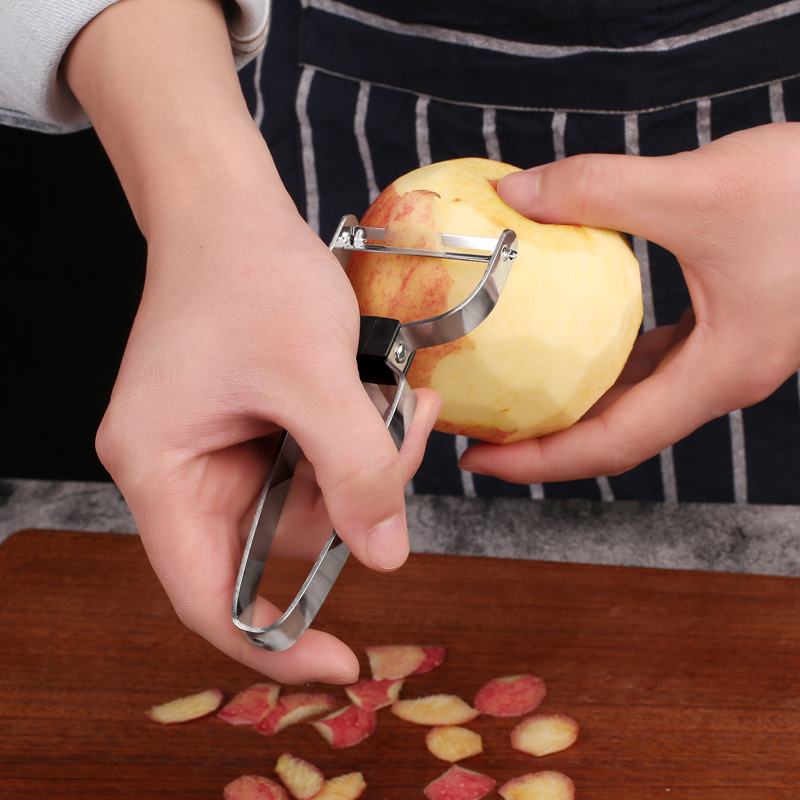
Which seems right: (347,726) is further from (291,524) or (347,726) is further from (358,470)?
(358,470)

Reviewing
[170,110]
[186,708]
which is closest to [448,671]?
[186,708]

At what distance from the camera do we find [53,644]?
3.59 feet

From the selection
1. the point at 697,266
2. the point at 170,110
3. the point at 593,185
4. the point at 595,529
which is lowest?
the point at 595,529

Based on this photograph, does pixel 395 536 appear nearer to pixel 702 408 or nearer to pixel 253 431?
pixel 253 431

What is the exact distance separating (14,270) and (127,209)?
10.3 inches

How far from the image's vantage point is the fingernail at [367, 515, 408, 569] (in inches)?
22.3

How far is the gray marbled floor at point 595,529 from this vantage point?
4.05 ft

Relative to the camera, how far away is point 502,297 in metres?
0.74

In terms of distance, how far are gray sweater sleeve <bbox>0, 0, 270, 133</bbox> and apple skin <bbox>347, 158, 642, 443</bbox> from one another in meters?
0.25

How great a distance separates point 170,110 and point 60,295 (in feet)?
3.23

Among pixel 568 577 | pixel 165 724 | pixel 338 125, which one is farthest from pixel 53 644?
pixel 338 125

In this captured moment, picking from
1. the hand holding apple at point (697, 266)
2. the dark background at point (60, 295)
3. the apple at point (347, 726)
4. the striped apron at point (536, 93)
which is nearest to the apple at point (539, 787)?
the apple at point (347, 726)

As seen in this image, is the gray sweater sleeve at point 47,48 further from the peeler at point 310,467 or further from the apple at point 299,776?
the apple at point 299,776

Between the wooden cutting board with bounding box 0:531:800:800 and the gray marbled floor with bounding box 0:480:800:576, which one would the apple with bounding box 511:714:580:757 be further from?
the gray marbled floor with bounding box 0:480:800:576
